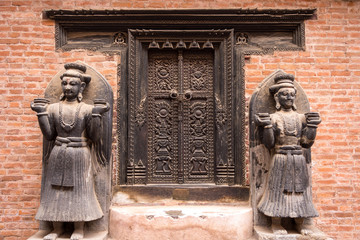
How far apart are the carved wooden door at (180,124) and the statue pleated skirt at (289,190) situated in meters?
1.05

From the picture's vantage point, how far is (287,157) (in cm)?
304

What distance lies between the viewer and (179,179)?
389 centimetres

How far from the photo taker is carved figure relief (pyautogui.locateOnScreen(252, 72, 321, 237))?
2.99 m

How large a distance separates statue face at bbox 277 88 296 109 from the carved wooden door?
107cm

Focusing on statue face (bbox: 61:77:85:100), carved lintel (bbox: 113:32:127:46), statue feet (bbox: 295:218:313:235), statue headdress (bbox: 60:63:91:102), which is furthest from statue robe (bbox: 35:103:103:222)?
statue feet (bbox: 295:218:313:235)

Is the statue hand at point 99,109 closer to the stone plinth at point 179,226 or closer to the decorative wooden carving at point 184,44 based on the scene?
the decorative wooden carving at point 184,44

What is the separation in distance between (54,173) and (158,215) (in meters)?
1.13

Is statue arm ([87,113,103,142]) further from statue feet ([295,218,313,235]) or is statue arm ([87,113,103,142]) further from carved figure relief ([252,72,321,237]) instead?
statue feet ([295,218,313,235])

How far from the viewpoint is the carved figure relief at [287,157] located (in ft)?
9.80

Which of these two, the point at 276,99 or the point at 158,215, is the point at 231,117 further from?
the point at 158,215

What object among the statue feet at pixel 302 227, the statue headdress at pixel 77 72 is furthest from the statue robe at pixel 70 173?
the statue feet at pixel 302 227

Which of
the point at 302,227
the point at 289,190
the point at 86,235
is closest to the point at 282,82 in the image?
the point at 289,190

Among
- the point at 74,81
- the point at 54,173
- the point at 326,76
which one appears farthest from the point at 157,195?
the point at 326,76

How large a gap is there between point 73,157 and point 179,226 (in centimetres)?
128
